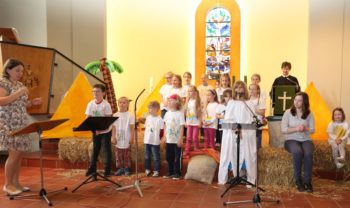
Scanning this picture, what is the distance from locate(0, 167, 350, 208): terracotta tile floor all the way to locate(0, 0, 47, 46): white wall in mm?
3921

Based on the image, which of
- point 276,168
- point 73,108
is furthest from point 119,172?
point 276,168

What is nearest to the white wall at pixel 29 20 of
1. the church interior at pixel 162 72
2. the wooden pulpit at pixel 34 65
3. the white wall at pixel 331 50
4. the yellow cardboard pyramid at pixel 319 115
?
the church interior at pixel 162 72

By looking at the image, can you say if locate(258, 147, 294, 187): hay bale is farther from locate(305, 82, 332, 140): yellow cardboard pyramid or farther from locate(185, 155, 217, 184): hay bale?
locate(305, 82, 332, 140): yellow cardboard pyramid

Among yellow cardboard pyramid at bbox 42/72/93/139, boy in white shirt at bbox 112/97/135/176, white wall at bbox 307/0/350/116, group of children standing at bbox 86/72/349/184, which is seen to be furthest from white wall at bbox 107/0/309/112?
boy in white shirt at bbox 112/97/135/176

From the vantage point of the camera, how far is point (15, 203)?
13.2 feet

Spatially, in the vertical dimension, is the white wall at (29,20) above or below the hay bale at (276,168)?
above

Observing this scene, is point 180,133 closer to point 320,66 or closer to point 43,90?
point 43,90

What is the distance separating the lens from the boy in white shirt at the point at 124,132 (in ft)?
17.6

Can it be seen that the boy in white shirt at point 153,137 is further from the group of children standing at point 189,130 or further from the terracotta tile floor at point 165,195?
the terracotta tile floor at point 165,195

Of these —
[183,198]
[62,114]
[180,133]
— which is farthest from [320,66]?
[62,114]

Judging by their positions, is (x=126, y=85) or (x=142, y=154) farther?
(x=126, y=85)

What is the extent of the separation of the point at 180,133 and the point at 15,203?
248 cm

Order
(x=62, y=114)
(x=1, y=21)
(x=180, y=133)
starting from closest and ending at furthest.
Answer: (x=180, y=133) < (x=62, y=114) < (x=1, y=21)

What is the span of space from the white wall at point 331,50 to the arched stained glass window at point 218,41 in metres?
2.62
